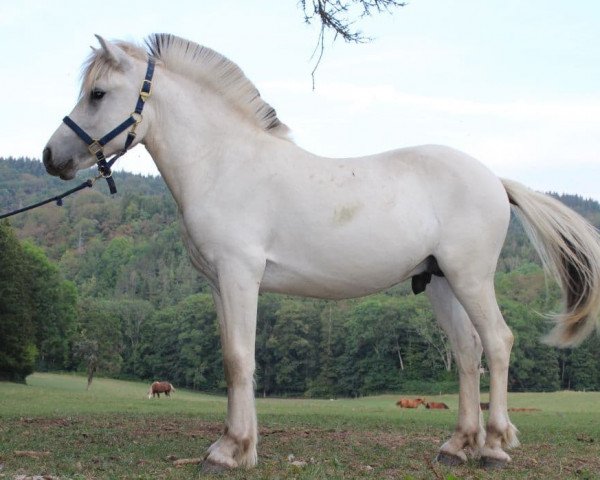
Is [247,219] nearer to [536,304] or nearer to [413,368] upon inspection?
[413,368]

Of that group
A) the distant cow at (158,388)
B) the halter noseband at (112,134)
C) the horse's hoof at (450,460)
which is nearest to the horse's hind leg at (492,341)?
the horse's hoof at (450,460)

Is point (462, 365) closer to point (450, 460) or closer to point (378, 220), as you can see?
point (450, 460)

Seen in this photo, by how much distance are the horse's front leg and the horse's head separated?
1367 millimetres

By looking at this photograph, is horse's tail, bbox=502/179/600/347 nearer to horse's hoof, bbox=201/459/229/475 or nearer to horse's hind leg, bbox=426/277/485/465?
horse's hind leg, bbox=426/277/485/465

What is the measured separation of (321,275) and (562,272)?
2236mm

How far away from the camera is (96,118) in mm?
5695

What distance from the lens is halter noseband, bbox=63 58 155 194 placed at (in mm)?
5656

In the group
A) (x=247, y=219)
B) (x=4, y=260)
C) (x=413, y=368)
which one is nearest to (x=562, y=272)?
(x=247, y=219)

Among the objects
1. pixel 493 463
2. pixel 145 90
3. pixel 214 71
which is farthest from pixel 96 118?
pixel 493 463

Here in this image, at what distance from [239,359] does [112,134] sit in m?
1.97

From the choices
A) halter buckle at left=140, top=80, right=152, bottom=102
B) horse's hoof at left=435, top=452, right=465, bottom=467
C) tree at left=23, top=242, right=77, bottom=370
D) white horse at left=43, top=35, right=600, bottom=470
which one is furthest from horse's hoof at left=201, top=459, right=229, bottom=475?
tree at left=23, top=242, right=77, bottom=370

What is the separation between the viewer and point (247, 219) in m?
5.59

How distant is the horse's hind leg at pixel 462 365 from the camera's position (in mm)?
6195

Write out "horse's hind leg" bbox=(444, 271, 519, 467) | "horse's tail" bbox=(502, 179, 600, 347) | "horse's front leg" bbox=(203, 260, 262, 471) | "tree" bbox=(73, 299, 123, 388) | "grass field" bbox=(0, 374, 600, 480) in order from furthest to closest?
1. "tree" bbox=(73, 299, 123, 388)
2. "horse's tail" bbox=(502, 179, 600, 347)
3. "horse's hind leg" bbox=(444, 271, 519, 467)
4. "horse's front leg" bbox=(203, 260, 262, 471)
5. "grass field" bbox=(0, 374, 600, 480)
